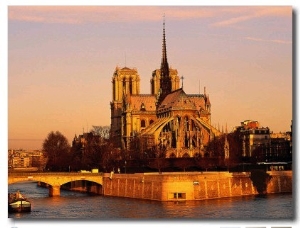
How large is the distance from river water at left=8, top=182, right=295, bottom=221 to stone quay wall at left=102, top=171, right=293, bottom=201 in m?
0.59

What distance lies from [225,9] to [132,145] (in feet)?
91.5

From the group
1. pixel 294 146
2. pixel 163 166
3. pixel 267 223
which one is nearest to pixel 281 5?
pixel 294 146

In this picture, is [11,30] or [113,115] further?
[113,115]

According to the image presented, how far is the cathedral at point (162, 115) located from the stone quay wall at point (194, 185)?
13.6 meters

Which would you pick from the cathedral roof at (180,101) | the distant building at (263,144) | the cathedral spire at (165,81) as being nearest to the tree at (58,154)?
the cathedral roof at (180,101)

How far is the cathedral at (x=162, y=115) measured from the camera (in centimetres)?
4459

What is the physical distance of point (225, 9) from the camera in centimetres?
1823

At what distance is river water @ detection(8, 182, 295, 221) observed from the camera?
2102cm

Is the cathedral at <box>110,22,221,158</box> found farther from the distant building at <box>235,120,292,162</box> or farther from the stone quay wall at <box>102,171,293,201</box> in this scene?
the stone quay wall at <box>102,171,293,201</box>

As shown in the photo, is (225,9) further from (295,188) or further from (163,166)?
(163,166)

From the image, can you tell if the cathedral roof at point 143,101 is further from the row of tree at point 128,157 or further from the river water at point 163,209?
the river water at point 163,209

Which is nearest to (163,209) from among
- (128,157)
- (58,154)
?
(128,157)

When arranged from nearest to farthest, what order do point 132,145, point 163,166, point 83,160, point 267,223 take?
point 267,223 < point 163,166 < point 83,160 < point 132,145

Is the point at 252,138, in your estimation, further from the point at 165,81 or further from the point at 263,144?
the point at 165,81
